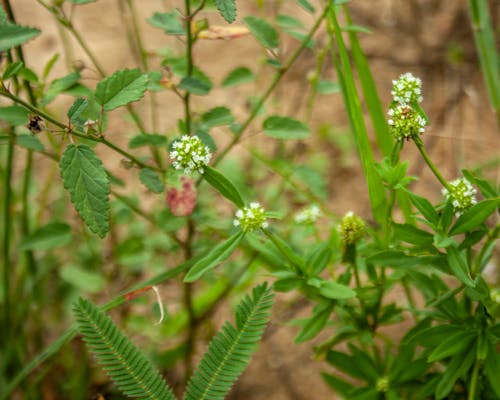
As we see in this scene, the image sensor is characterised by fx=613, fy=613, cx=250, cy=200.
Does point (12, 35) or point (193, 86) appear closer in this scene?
point (12, 35)

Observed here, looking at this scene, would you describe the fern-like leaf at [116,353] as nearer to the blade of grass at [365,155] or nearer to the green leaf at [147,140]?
the green leaf at [147,140]

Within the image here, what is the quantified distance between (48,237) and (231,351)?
0.67 m

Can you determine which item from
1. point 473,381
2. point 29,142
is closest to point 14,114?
point 29,142

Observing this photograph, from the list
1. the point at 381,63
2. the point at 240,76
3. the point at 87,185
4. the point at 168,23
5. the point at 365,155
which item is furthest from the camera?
the point at 381,63

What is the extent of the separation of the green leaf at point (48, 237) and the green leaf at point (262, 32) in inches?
27.4

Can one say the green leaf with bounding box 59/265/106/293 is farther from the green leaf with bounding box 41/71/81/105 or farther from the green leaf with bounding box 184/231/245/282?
the green leaf with bounding box 184/231/245/282

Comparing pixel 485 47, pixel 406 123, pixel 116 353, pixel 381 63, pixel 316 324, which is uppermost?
pixel 381 63

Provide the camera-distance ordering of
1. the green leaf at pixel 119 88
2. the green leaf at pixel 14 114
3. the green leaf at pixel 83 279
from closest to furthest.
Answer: the green leaf at pixel 119 88 < the green leaf at pixel 14 114 < the green leaf at pixel 83 279

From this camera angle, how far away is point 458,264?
1074 millimetres

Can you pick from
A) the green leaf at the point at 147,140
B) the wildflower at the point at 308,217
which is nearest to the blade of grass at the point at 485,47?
the wildflower at the point at 308,217

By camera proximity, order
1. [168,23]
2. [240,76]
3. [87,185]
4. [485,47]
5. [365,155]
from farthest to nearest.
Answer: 1. [485,47]
2. [240,76]
3. [168,23]
4. [365,155]
5. [87,185]

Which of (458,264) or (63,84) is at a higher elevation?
(63,84)

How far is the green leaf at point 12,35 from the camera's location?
1.07 m

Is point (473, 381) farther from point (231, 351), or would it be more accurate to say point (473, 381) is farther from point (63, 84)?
point (63, 84)
